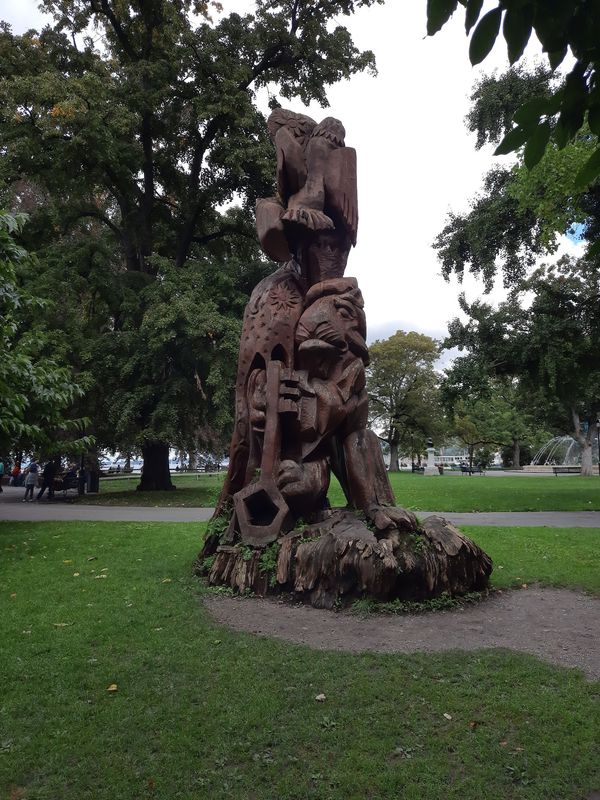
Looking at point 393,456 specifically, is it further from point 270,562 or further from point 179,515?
point 270,562

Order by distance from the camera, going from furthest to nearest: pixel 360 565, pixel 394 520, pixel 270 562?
1. pixel 270 562
2. pixel 394 520
3. pixel 360 565

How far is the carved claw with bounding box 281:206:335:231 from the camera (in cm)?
722

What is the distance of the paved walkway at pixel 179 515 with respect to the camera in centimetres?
1312

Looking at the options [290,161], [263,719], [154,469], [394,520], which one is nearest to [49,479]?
[154,469]

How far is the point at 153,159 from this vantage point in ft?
71.7

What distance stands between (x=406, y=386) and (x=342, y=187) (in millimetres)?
40941

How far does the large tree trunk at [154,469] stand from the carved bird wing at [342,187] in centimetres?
1517

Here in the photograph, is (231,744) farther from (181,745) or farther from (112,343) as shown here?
(112,343)

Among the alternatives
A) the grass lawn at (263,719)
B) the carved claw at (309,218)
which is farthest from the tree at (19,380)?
the grass lawn at (263,719)

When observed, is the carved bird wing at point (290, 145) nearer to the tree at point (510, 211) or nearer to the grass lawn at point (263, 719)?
the grass lawn at point (263, 719)

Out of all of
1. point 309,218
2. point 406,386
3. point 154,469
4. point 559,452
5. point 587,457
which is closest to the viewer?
point 309,218

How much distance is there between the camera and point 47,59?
19141 millimetres

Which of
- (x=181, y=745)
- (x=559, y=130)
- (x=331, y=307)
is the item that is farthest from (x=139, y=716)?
(x=331, y=307)

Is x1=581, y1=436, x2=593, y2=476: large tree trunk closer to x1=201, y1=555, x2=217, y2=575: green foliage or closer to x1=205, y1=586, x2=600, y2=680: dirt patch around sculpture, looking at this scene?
x1=205, y1=586, x2=600, y2=680: dirt patch around sculpture
